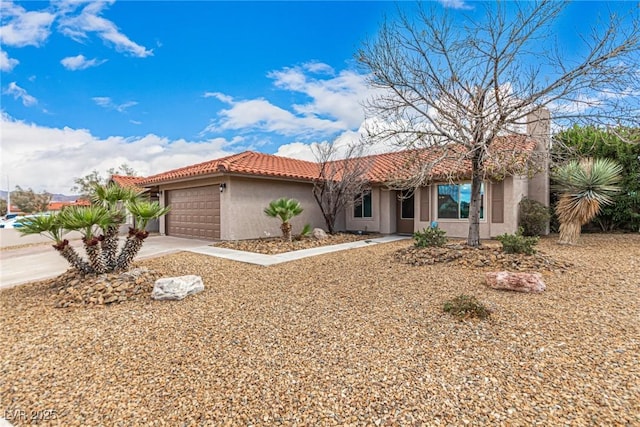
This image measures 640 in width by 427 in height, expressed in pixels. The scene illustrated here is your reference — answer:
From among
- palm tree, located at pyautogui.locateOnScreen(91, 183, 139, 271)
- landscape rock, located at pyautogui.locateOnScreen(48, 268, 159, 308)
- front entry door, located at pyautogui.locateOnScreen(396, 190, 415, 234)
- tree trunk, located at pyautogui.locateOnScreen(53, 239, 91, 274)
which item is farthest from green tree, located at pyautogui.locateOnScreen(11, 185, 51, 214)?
front entry door, located at pyautogui.locateOnScreen(396, 190, 415, 234)

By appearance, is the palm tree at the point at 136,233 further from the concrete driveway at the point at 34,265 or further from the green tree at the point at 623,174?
the green tree at the point at 623,174

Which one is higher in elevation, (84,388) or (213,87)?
(213,87)

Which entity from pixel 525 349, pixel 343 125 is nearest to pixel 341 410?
pixel 525 349

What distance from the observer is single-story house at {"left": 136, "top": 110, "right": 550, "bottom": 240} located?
44.8 feet

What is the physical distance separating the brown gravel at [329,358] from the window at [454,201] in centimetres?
845

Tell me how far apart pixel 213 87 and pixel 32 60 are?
6121 mm

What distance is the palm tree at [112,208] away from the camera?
7.04 metres

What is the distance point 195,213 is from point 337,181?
7.30 metres

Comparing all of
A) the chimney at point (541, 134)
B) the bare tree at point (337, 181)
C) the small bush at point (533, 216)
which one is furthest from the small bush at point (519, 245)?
the bare tree at point (337, 181)

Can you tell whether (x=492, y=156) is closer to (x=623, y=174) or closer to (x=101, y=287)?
(x=101, y=287)

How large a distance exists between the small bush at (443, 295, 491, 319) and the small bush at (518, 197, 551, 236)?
1016 centimetres

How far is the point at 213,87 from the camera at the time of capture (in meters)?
14.2

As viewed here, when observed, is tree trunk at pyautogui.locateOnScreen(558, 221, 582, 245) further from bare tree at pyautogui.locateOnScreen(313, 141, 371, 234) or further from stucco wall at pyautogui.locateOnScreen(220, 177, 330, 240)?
stucco wall at pyautogui.locateOnScreen(220, 177, 330, 240)

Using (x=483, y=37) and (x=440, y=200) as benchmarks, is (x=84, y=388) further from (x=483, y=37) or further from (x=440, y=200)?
(x=440, y=200)
